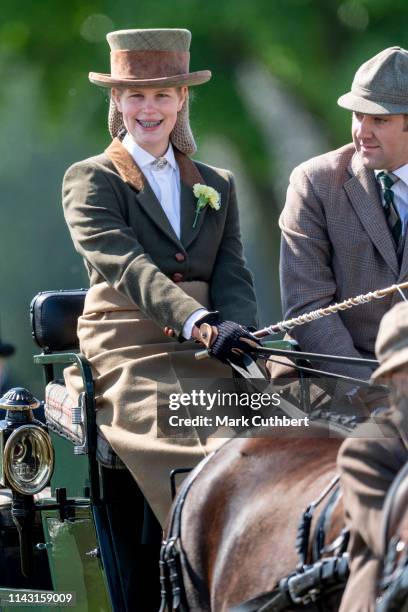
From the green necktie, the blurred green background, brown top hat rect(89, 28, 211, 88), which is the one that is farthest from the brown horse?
the blurred green background

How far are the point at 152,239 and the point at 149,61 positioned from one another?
0.57m

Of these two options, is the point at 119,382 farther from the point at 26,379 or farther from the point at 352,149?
the point at 26,379

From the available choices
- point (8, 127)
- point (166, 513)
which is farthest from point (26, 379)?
point (166, 513)

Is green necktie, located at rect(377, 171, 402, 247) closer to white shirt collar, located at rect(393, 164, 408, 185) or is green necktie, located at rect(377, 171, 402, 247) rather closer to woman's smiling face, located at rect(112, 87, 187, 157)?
white shirt collar, located at rect(393, 164, 408, 185)

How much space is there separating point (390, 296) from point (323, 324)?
23 cm

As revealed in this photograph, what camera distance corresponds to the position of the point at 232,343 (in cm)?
375

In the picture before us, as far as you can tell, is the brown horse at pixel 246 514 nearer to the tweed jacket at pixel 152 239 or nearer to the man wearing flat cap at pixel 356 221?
the tweed jacket at pixel 152 239

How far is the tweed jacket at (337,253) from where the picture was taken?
4.23 m

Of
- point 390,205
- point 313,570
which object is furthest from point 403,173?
point 313,570

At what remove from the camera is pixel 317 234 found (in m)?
4.35

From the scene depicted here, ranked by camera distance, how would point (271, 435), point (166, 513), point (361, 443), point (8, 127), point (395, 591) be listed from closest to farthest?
point (395, 591), point (361, 443), point (271, 435), point (166, 513), point (8, 127)

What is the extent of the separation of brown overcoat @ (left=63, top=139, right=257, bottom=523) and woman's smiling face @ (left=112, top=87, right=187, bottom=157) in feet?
0.28

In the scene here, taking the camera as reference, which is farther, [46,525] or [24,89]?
[24,89]

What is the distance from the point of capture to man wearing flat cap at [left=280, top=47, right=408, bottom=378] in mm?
4180
